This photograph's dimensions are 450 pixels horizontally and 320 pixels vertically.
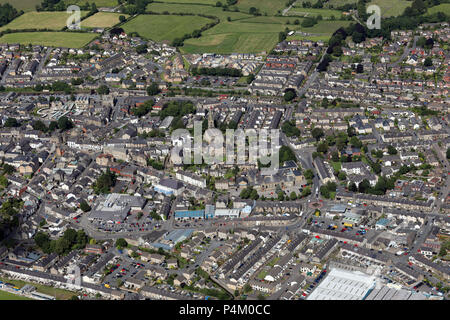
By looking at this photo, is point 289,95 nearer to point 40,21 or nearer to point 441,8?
point 441,8

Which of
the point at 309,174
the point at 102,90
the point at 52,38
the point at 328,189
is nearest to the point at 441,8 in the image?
the point at 102,90

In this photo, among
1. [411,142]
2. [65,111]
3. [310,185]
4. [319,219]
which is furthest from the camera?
[65,111]

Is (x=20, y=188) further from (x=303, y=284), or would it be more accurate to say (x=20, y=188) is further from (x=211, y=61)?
(x=211, y=61)

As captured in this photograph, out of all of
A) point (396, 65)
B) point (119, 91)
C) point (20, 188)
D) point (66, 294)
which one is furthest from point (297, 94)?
point (66, 294)

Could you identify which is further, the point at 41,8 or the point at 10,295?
the point at 41,8

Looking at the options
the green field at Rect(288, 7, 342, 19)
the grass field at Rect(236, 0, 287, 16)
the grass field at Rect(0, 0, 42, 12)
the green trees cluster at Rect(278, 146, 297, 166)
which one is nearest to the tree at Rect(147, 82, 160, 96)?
the green trees cluster at Rect(278, 146, 297, 166)

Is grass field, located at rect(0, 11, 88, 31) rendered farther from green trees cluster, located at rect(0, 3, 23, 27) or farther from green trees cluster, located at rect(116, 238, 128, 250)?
green trees cluster, located at rect(116, 238, 128, 250)

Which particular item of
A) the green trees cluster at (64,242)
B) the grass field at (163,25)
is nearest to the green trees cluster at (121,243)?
the green trees cluster at (64,242)

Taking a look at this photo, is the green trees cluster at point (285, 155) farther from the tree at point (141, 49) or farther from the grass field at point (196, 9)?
the grass field at point (196, 9)
